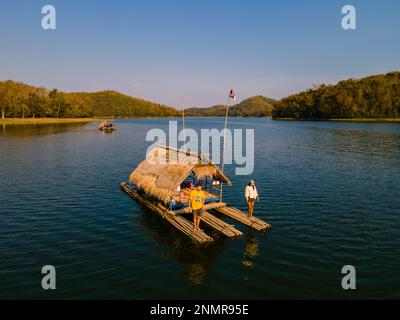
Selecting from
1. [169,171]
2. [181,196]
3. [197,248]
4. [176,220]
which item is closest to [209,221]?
[176,220]

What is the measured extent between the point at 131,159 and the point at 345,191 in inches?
1405

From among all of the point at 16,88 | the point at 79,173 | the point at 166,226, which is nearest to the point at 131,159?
the point at 79,173

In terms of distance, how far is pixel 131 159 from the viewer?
52.5 m

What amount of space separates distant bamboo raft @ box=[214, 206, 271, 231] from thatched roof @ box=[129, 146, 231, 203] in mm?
2689

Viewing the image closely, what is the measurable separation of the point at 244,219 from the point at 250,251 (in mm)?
4029

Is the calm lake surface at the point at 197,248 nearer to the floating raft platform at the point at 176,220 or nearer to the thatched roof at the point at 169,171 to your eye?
the floating raft platform at the point at 176,220

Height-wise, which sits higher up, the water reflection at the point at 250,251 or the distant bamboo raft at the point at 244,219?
the distant bamboo raft at the point at 244,219

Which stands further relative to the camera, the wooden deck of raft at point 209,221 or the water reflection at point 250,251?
the wooden deck of raft at point 209,221

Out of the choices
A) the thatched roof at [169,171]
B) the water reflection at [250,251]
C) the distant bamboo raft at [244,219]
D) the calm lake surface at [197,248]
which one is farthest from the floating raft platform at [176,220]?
A: the distant bamboo raft at [244,219]

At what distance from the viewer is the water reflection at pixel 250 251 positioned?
55.3 feet

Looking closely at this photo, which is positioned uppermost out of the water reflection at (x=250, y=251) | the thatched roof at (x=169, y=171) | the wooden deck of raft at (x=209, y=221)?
the thatched roof at (x=169, y=171)

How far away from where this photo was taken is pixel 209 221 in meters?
21.8

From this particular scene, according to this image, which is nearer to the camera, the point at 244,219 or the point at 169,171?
the point at 244,219

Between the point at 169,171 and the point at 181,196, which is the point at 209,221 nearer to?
the point at 181,196
